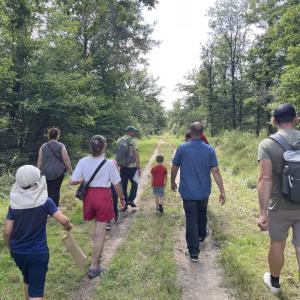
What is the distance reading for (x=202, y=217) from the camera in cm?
699

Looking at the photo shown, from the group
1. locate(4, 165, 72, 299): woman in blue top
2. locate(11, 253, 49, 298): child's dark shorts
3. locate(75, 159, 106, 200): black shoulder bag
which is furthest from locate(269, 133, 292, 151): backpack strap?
locate(11, 253, 49, 298): child's dark shorts

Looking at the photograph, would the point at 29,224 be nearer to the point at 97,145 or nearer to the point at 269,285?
the point at 97,145

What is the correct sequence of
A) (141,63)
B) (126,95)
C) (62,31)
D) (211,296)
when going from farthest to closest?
(126,95) → (141,63) → (62,31) → (211,296)

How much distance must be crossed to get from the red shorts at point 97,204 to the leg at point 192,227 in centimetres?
139

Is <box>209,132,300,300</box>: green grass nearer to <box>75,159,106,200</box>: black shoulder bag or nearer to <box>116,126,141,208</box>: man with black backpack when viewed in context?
<box>116,126,141,208</box>: man with black backpack

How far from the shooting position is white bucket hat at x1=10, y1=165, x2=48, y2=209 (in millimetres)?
3871

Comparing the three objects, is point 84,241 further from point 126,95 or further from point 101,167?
point 126,95

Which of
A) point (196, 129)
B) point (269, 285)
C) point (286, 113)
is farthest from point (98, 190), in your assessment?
point (286, 113)

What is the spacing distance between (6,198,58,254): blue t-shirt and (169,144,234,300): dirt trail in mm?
2119

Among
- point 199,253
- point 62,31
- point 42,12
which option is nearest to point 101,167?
point 199,253


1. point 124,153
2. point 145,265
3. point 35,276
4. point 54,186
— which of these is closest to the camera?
point 35,276

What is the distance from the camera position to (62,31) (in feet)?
70.5

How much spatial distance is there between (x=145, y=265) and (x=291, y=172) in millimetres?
2735

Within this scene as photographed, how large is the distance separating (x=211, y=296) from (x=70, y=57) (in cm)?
1872
